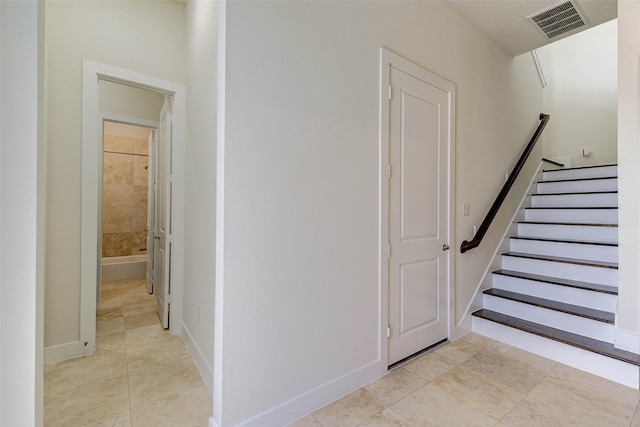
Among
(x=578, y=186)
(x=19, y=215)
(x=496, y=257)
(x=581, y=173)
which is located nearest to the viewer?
(x=19, y=215)

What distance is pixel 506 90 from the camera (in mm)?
3346

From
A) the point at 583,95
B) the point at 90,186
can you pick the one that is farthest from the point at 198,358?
the point at 583,95

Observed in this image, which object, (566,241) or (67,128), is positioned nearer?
(67,128)

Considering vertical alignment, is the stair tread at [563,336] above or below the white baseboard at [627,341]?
below

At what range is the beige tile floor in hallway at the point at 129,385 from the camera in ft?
5.46

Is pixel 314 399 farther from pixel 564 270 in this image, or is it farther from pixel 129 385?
pixel 564 270

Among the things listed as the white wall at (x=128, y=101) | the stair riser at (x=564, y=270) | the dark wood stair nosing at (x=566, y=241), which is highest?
the white wall at (x=128, y=101)

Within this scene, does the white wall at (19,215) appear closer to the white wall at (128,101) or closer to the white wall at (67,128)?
the white wall at (67,128)

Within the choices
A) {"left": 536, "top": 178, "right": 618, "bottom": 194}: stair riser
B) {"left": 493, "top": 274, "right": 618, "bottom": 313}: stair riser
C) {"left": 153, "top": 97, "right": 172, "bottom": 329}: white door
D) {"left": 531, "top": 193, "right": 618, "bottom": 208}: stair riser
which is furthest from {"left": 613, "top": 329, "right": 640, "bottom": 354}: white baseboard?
{"left": 153, "top": 97, "right": 172, "bottom": 329}: white door

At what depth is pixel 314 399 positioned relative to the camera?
1.72 m

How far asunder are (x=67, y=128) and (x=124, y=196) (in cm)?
Answer: 366

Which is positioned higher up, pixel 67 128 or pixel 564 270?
pixel 67 128

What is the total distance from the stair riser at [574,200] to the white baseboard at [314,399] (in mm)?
3168

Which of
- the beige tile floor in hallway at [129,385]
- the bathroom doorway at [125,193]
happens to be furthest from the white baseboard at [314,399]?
the bathroom doorway at [125,193]
